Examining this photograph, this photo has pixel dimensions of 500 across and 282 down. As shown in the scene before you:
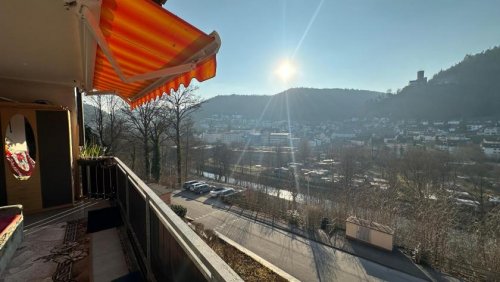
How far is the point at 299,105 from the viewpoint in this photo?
97188 millimetres

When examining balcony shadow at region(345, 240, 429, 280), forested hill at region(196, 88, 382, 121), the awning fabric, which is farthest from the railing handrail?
forested hill at region(196, 88, 382, 121)

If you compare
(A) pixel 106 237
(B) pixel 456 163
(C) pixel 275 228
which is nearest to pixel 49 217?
(A) pixel 106 237

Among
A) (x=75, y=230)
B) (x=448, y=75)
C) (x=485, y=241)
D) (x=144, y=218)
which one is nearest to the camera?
(x=144, y=218)

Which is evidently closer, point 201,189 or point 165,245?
point 165,245

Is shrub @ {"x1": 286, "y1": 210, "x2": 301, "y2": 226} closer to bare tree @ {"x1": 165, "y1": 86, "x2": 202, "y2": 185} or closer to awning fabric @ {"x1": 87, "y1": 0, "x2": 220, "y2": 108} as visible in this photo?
bare tree @ {"x1": 165, "y1": 86, "x2": 202, "y2": 185}

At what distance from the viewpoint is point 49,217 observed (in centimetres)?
471

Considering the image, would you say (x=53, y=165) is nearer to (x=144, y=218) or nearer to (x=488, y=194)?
(x=144, y=218)

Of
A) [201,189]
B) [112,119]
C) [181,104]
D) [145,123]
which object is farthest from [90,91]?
[201,189]

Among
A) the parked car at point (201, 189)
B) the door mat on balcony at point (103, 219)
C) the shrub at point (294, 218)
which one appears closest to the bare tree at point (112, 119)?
the parked car at point (201, 189)

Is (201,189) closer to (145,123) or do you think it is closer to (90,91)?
(145,123)

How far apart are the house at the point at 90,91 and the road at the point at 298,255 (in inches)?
374

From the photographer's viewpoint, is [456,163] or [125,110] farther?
[456,163]

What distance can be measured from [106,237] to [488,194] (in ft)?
128

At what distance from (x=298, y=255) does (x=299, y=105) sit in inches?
3464
